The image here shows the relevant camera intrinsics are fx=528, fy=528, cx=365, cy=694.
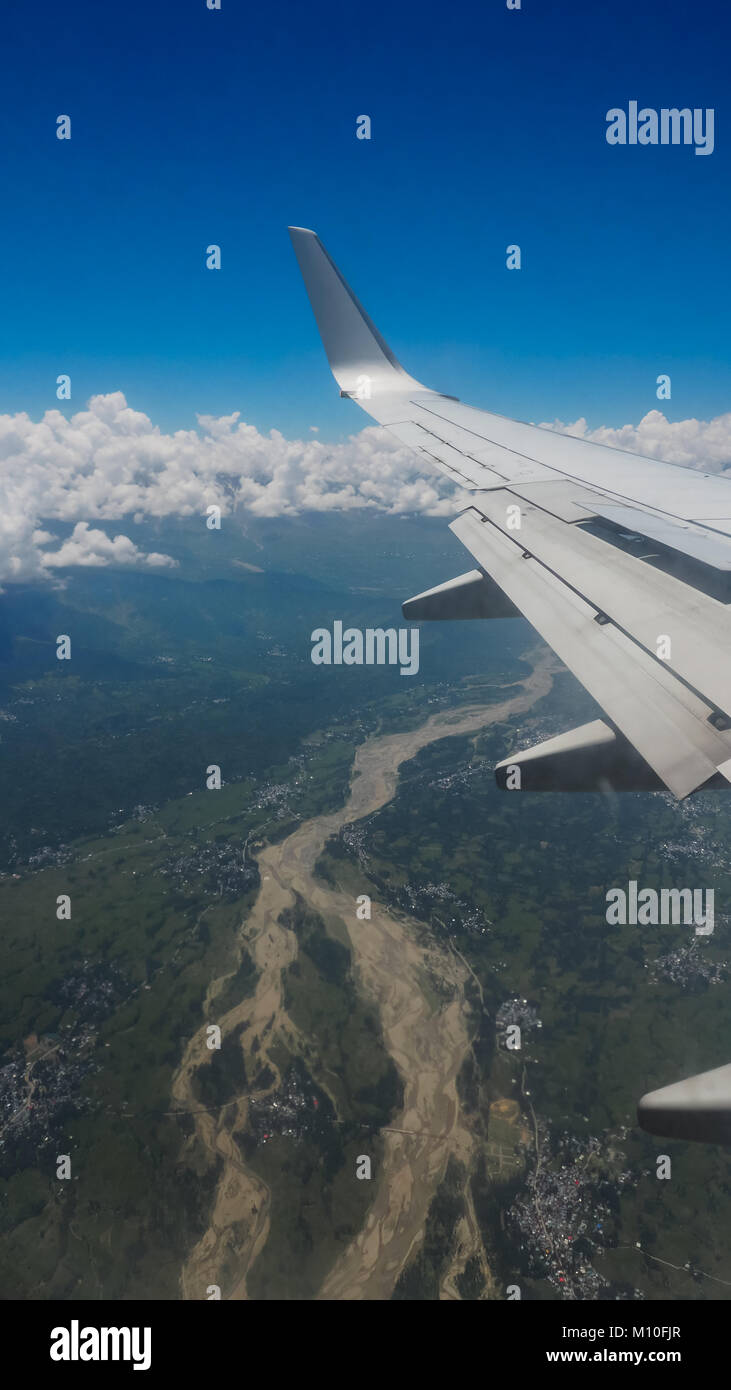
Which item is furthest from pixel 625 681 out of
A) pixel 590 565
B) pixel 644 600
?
pixel 590 565

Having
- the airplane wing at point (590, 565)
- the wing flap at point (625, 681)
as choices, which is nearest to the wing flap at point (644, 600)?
the airplane wing at point (590, 565)

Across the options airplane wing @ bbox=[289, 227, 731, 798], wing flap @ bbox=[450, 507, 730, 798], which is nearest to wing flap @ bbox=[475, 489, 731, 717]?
airplane wing @ bbox=[289, 227, 731, 798]

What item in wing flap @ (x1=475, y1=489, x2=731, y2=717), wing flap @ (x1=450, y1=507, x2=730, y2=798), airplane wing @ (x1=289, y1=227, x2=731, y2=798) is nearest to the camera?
wing flap @ (x1=450, y1=507, x2=730, y2=798)

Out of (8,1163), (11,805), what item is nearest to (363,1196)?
(8,1163)

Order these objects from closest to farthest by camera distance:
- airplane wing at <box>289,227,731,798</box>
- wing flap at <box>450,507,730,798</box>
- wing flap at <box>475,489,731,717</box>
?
wing flap at <box>450,507,730,798</box>, airplane wing at <box>289,227,731,798</box>, wing flap at <box>475,489,731,717</box>

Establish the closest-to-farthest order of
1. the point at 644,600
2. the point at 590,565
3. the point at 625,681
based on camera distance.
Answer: the point at 625,681, the point at 644,600, the point at 590,565

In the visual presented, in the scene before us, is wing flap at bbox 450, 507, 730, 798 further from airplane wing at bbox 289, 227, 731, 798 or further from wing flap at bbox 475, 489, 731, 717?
wing flap at bbox 475, 489, 731, 717

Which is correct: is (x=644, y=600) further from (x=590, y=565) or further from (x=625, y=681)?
(x=625, y=681)

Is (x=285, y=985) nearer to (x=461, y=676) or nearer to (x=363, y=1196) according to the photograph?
(x=363, y=1196)

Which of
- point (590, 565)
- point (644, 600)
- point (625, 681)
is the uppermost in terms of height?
point (590, 565)
